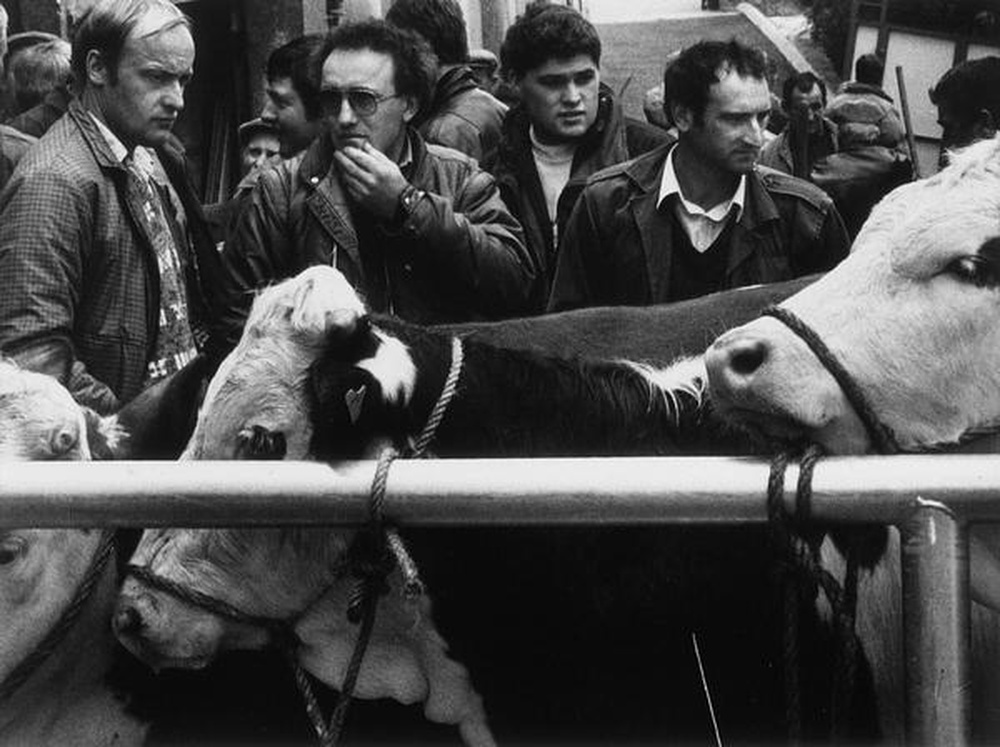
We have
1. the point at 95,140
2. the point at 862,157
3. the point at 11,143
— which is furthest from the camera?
the point at 862,157

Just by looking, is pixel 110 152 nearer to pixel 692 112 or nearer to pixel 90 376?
pixel 90 376

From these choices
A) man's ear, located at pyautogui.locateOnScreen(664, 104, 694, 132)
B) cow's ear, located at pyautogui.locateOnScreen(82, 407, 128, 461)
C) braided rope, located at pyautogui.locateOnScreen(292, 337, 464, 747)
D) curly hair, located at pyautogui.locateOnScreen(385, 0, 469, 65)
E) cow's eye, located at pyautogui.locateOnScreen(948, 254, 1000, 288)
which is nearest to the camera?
braided rope, located at pyautogui.locateOnScreen(292, 337, 464, 747)

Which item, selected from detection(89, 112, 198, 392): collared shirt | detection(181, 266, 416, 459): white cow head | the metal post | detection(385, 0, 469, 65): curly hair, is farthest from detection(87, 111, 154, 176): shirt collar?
the metal post

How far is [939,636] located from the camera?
1.78 meters

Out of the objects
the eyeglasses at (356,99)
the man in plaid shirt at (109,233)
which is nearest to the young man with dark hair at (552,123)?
the eyeglasses at (356,99)

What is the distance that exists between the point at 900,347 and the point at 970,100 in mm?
4697

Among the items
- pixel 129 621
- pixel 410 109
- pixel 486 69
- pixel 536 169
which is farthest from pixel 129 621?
pixel 486 69

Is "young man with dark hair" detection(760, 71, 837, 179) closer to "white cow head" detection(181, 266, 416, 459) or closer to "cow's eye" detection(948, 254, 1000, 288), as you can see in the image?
"white cow head" detection(181, 266, 416, 459)

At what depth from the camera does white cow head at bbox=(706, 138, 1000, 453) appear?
2.37 meters

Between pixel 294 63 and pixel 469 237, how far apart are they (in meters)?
2.43

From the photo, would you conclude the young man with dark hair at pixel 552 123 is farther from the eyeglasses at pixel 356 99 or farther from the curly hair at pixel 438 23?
the eyeglasses at pixel 356 99

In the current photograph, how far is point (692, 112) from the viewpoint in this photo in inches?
197

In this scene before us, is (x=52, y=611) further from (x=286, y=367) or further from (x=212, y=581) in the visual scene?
(x=286, y=367)

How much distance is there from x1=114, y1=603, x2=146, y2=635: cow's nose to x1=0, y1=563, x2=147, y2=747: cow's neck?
22 centimetres
